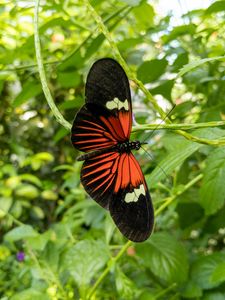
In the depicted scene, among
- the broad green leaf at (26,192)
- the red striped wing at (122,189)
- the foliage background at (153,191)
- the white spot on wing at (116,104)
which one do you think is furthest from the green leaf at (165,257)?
the broad green leaf at (26,192)

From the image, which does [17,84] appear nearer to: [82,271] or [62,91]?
[62,91]

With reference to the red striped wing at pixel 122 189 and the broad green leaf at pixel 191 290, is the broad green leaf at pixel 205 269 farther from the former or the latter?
the red striped wing at pixel 122 189

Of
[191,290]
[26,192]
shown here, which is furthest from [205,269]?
[26,192]

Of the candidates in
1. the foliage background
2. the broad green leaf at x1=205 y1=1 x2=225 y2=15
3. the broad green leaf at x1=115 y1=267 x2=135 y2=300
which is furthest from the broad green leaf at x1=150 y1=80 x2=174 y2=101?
the broad green leaf at x1=115 y1=267 x2=135 y2=300

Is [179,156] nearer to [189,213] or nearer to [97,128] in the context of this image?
[97,128]

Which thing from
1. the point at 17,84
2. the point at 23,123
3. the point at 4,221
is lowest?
the point at 4,221

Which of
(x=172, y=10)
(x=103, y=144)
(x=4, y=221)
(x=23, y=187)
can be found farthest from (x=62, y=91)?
(x=103, y=144)
